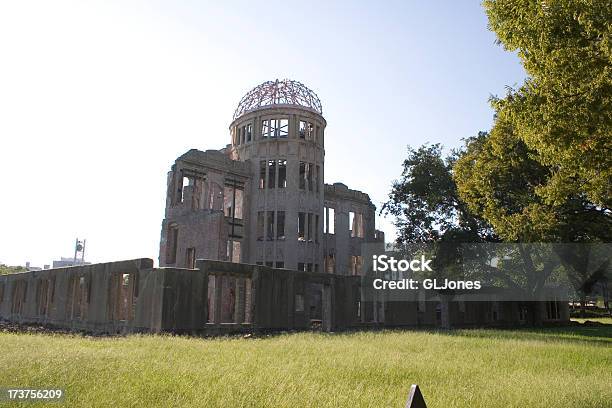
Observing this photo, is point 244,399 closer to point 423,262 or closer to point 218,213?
point 218,213

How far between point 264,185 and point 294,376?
27944 mm

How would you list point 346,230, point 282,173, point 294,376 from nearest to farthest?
point 294,376 → point 282,173 → point 346,230

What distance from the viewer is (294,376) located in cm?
873

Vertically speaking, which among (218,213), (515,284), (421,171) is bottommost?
(515,284)

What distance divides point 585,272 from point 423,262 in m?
9.41

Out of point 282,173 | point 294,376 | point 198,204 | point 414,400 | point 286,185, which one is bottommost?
point 294,376

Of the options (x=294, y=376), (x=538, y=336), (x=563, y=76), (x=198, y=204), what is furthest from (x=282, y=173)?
(x=294, y=376)

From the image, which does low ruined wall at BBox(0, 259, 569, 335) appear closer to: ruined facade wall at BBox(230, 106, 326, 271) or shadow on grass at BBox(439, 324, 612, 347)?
ruined facade wall at BBox(230, 106, 326, 271)

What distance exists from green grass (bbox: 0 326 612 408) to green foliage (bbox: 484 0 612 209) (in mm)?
5466

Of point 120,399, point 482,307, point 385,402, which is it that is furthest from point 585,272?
point 120,399

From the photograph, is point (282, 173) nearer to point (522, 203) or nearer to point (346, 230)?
point (346, 230)

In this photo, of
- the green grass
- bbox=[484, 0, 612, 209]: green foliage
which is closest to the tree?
bbox=[484, 0, 612, 209]: green foliage

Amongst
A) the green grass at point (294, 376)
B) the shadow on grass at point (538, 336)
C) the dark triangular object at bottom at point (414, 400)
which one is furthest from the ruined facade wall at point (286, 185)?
the dark triangular object at bottom at point (414, 400)

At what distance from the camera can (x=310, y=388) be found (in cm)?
764
